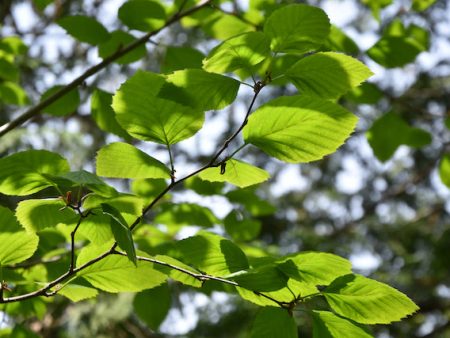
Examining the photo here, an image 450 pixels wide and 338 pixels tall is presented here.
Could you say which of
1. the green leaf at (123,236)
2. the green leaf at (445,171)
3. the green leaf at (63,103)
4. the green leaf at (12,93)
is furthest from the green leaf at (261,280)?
the green leaf at (12,93)

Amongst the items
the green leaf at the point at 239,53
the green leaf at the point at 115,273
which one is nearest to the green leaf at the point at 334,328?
the green leaf at the point at 115,273

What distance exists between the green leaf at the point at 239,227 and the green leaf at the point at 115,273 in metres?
0.52

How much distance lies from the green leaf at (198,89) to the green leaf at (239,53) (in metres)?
0.02

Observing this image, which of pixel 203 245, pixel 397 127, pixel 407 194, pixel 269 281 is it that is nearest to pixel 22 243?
pixel 203 245

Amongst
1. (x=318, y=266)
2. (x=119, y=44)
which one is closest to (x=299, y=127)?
(x=318, y=266)

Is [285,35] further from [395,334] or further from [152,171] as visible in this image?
[395,334]

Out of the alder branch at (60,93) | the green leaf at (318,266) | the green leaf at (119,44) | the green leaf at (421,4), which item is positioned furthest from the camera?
the green leaf at (421,4)

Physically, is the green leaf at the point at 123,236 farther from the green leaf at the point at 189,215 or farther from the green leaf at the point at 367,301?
the green leaf at the point at 189,215

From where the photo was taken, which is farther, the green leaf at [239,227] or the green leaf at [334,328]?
the green leaf at [239,227]

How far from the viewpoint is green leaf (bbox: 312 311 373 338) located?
726 millimetres

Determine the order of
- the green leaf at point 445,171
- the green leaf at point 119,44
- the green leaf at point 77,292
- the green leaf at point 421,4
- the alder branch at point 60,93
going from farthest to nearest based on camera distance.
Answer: the green leaf at point 421,4 → the green leaf at point 445,171 → the green leaf at point 119,44 → the alder branch at point 60,93 → the green leaf at point 77,292

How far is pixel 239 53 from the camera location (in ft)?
2.58

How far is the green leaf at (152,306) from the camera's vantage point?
4.00 ft

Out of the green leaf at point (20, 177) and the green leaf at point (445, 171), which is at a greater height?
the green leaf at point (20, 177)
